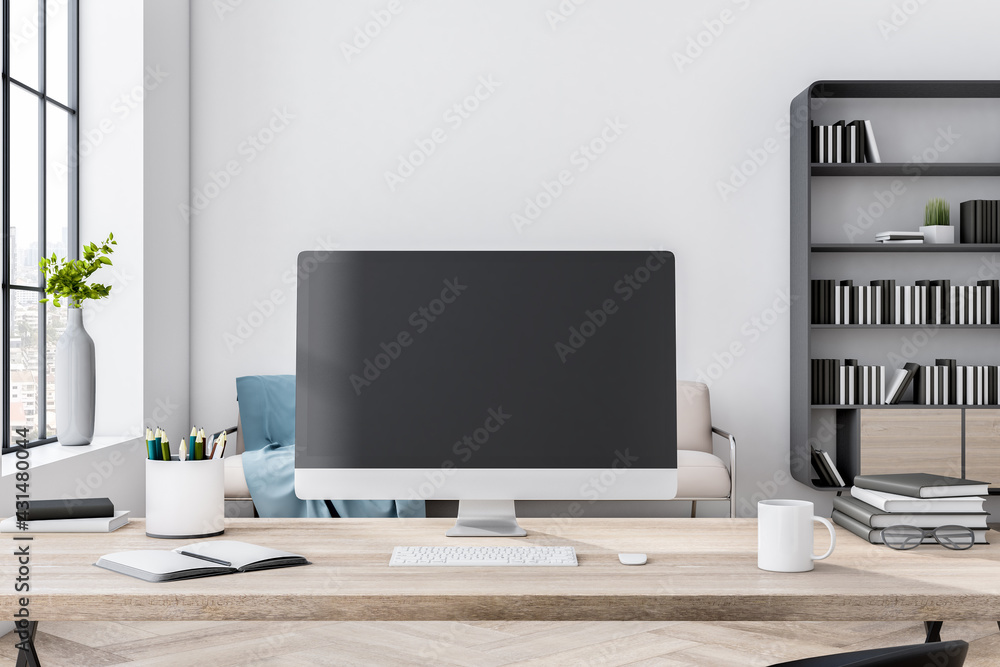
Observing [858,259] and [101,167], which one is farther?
[858,259]

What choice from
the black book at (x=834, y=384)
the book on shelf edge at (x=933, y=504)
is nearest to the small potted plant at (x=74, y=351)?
the book on shelf edge at (x=933, y=504)

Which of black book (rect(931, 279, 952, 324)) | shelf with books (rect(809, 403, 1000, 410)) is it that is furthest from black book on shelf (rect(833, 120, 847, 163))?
shelf with books (rect(809, 403, 1000, 410))

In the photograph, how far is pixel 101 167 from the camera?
3.63 metres

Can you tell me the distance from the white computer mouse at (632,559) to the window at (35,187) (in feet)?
8.39

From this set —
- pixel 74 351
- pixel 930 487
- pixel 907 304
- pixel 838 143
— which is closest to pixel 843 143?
pixel 838 143

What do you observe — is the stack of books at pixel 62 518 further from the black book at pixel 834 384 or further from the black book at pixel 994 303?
the black book at pixel 994 303

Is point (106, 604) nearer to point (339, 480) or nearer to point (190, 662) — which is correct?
point (339, 480)

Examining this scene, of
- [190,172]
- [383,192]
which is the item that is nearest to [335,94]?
[383,192]

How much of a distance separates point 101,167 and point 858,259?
3.63m

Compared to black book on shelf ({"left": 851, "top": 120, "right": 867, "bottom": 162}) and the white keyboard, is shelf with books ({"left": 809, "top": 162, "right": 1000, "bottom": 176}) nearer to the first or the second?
black book on shelf ({"left": 851, "top": 120, "right": 867, "bottom": 162})

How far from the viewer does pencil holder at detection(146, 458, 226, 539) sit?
1489 millimetres

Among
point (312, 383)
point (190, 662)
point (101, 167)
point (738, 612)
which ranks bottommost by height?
point (190, 662)

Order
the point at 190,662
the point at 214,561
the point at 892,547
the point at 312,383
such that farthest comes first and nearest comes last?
the point at 190,662
the point at 312,383
the point at 892,547
the point at 214,561

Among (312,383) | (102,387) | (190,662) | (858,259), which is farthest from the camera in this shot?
(858,259)
